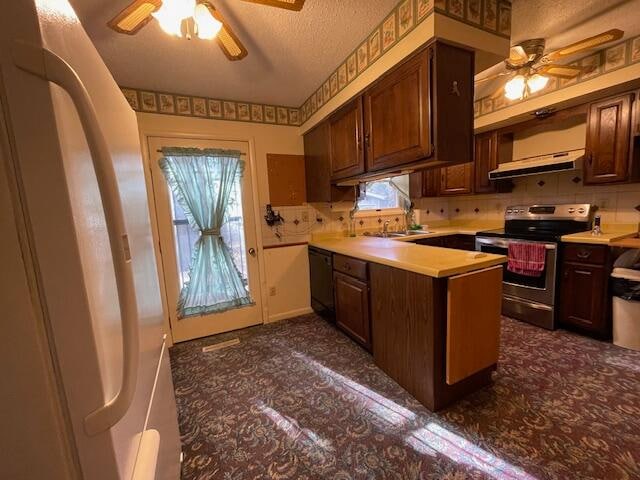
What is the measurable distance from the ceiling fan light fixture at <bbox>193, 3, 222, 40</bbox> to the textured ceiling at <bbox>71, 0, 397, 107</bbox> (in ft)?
0.96

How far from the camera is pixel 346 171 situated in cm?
238

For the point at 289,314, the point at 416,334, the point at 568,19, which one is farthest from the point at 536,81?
the point at 289,314

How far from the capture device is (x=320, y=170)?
9.13 feet

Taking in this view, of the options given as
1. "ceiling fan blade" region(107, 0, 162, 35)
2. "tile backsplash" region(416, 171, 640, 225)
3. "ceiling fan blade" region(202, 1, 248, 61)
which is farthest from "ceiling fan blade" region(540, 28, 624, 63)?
"ceiling fan blade" region(107, 0, 162, 35)

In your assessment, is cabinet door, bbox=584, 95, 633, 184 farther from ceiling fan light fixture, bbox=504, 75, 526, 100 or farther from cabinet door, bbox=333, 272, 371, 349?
cabinet door, bbox=333, 272, 371, 349

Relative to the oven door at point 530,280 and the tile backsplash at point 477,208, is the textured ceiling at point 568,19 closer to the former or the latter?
the tile backsplash at point 477,208

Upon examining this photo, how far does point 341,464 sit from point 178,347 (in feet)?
6.26

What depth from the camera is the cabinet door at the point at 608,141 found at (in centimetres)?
213

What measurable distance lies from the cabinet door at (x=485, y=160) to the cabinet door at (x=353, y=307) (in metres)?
2.06

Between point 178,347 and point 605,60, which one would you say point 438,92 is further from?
point 178,347

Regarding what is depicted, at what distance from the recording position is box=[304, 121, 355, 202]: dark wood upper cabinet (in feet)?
8.70

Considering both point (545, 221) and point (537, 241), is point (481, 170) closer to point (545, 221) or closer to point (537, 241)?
point (545, 221)

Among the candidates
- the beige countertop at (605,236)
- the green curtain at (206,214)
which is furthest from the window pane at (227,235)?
the beige countertop at (605,236)

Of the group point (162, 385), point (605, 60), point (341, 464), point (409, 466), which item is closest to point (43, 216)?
point (162, 385)
